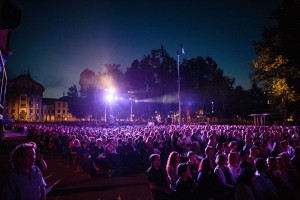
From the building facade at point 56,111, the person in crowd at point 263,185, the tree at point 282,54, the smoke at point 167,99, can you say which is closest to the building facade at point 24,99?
the building facade at point 56,111

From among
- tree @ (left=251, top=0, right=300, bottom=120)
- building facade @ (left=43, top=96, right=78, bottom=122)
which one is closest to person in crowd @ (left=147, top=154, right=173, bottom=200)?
tree @ (left=251, top=0, right=300, bottom=120)

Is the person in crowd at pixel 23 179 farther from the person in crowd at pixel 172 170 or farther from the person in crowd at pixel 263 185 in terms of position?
the person in crowd at pixel 263 185

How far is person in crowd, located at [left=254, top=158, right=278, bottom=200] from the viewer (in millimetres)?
5609

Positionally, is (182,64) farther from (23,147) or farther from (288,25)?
(23,147)

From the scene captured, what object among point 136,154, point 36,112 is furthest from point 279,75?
point 36,112

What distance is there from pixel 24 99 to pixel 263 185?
105 metres

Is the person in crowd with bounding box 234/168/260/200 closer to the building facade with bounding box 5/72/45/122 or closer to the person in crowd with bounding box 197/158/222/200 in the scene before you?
the person in crowd with bounding box 197/158/222/200

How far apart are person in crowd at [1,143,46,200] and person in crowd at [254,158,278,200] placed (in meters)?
4.67

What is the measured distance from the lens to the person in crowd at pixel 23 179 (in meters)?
3.30

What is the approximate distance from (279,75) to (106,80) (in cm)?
4910

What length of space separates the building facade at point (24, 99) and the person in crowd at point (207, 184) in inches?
3952

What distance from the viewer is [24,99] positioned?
317 ft

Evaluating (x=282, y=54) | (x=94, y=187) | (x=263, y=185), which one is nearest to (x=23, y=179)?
(x=263, y=185)

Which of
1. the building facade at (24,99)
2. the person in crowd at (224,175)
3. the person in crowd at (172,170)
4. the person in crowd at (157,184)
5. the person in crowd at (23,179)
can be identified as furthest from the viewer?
the building facade at (24,99)
